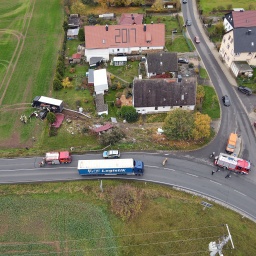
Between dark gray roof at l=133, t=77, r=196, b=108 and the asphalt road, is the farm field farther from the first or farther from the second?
dark gray roof at l=133, t=77, r=196, b=108

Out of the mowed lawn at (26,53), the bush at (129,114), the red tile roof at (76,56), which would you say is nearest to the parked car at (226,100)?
the bush at (129,114)

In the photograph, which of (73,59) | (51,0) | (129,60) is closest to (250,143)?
(129,60)

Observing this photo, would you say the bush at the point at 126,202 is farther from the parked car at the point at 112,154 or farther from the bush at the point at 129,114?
the bush at the point at 129,114

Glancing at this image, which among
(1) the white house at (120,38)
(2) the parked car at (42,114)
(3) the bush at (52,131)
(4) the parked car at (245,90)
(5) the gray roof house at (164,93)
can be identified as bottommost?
(3) the bush at (52,131)

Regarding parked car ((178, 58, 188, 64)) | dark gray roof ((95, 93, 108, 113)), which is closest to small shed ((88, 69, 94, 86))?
Result: dark gray roof ((95, 93, 108, 113))

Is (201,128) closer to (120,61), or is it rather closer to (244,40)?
(244,40)

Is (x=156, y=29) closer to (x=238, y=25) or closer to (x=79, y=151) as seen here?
(x=238, y=25)
